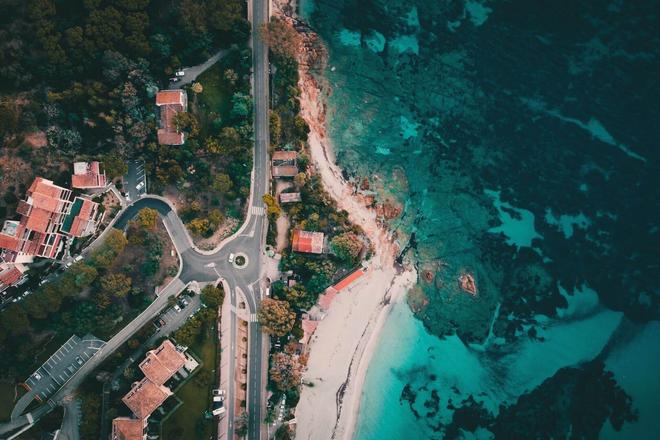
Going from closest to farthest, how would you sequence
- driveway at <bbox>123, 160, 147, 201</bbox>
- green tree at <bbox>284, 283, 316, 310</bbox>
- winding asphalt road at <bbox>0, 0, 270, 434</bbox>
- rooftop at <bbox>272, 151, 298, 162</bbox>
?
winding asphalt road at <bbox>0, 0, 270, 434</bbox> < driveway at <bbox>123, 160, 147, 201</bbox> < green tree at <bbox>284, 283, 316, 310</bbox> < rooftop at <bbox>272, 151, 298, 162</bbox>

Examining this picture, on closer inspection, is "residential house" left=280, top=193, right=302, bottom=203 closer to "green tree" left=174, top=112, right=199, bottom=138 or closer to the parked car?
"green tree" left=174, top=112, right=199, bottom=138

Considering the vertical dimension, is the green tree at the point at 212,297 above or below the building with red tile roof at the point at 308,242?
below

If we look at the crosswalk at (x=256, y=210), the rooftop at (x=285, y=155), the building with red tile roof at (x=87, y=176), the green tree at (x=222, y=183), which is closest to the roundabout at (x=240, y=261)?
the crosswalk at (x=256, y=210)

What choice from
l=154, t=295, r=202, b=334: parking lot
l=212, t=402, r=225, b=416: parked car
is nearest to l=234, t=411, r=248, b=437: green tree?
l=212, t=402, r=225, b=416: parked car

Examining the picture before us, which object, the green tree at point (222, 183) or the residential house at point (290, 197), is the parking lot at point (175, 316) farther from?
the residential house at point (290, 197)

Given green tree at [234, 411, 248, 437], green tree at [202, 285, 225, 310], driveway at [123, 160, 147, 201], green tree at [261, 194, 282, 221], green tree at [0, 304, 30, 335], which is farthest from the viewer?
green tree at [261, 194, 282, 221]

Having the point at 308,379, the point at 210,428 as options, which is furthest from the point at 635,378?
the point at 210,428
